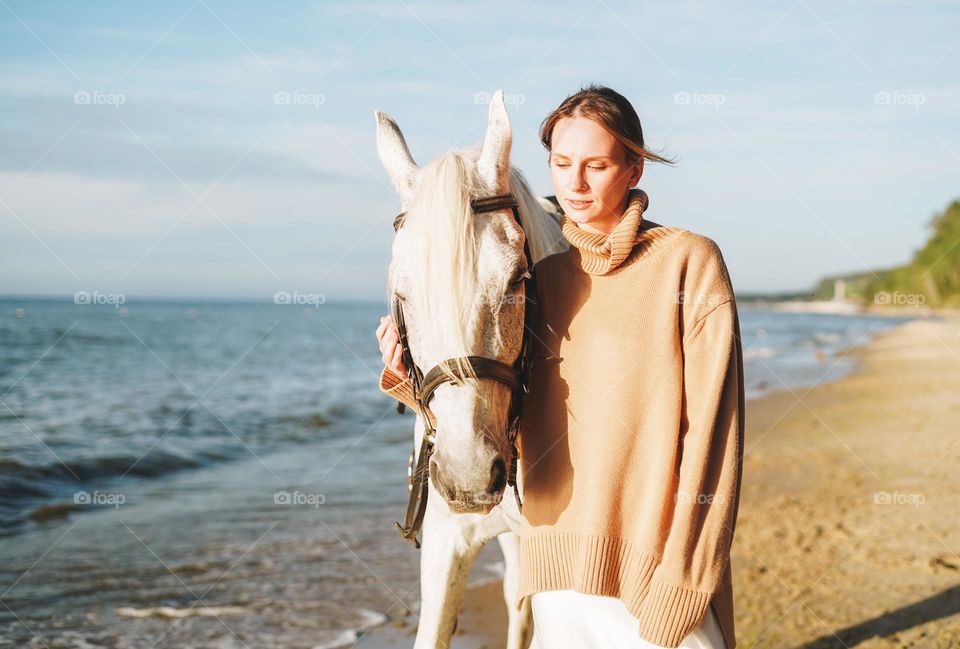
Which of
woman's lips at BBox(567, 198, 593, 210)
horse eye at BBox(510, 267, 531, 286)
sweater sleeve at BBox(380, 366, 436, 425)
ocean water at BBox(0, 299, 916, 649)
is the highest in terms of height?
woman's lips at BBox(567, 198, 593, 210)

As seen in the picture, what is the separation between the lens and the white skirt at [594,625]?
181 cm

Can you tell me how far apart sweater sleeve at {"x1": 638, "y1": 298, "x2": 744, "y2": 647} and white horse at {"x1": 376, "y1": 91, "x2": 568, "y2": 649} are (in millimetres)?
438

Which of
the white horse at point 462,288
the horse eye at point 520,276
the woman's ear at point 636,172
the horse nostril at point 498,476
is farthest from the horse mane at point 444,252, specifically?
the woman's ear at point 636,172

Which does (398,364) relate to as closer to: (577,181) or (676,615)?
(577,181)

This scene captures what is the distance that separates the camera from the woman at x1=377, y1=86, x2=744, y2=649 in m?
1.75

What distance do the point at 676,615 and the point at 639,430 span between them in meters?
0.44

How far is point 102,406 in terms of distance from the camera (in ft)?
41.6

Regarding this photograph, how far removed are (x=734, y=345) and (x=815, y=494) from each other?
5806mm

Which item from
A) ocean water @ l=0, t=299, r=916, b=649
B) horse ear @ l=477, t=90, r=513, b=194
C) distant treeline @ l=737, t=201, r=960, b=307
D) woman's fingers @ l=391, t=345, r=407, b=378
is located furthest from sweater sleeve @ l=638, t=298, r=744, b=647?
distant treeline @ l=737, t=201, r=960, b=307

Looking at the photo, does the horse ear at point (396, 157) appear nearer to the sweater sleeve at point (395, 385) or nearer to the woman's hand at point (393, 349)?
the woman's hand at point (393, 349)

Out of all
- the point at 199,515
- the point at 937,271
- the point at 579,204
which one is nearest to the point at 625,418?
the point at 579,204

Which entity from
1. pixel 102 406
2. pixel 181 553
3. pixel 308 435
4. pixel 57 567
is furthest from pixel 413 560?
pixel 102 406

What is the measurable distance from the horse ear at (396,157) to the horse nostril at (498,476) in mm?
849

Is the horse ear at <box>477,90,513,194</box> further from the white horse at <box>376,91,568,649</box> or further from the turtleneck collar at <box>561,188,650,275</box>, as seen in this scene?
the turtleneck collar at <box>561,188,650,275</box>
